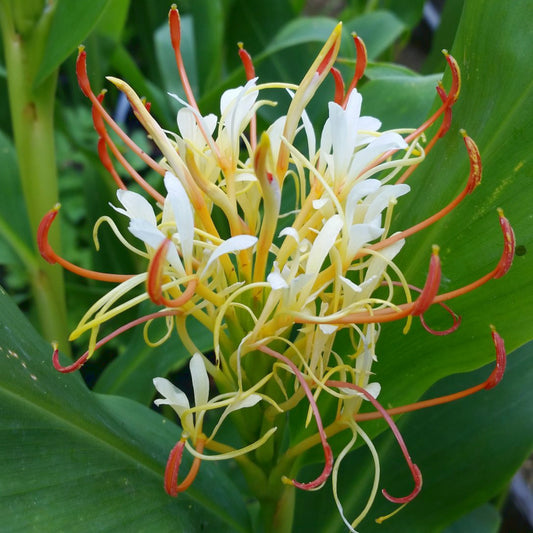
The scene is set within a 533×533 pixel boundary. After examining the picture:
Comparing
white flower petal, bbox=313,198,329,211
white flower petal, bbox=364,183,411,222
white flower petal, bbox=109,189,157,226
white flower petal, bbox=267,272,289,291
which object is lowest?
white flower petal, bbox=109,189,157,226

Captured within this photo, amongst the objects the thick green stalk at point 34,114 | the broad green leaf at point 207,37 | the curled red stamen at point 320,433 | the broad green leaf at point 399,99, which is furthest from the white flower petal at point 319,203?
the broad green leaf at point 207,37

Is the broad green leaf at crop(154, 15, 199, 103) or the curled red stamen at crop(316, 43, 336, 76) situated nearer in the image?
the curled red stamen at crop(316, 43, 336, 76)

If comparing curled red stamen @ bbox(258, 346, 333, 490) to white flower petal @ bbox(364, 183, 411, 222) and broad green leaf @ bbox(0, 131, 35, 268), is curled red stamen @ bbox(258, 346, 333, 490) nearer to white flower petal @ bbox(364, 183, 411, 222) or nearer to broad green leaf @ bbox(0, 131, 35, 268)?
white flower petal @ bbox(364, 183, 411, 222)

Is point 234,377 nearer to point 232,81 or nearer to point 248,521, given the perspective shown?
point 248,521

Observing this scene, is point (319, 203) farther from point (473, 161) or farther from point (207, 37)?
point (207, 37)

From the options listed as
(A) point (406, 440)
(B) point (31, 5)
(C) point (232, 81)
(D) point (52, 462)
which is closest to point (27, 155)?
(B) point (31, 5)

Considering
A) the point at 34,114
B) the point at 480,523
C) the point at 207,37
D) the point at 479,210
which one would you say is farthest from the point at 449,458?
the point at 207,37

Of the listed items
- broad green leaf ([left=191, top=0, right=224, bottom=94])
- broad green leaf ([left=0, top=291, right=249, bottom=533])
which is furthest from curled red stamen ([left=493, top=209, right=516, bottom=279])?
broad green leaf ([left=191, top=0, right=224, bottom=94])
